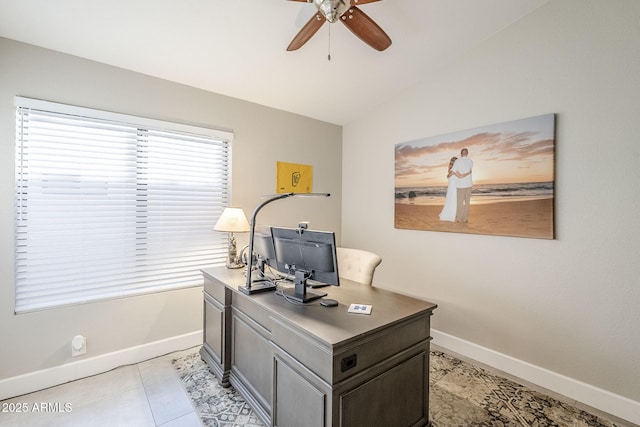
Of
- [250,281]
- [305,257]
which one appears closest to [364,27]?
[305,257]

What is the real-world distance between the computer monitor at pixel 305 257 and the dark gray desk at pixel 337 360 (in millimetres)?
130

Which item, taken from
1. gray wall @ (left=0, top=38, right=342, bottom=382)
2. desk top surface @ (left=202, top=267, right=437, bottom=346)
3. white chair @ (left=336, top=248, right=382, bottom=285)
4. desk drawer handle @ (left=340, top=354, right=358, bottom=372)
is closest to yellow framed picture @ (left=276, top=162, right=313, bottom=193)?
gray wall @ (left=0, top=38, right=342, bottom=382)

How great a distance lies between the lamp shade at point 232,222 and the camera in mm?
2609

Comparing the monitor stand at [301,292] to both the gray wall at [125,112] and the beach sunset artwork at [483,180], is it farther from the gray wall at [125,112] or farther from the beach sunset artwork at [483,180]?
the beach sunset artwork at [483,180]

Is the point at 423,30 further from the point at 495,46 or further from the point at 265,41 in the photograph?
the point at 265,41

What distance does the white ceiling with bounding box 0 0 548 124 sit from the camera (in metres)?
1.97

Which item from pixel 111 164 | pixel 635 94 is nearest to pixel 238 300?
pixel 111 164

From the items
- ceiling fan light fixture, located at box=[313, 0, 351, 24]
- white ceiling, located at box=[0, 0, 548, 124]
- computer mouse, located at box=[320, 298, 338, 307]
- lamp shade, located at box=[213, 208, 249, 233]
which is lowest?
computer mouse, located at box=[320, 298, 338, 307]

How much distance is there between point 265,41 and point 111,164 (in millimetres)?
1661

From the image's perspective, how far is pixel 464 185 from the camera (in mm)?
2730

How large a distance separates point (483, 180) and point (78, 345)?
145 inches

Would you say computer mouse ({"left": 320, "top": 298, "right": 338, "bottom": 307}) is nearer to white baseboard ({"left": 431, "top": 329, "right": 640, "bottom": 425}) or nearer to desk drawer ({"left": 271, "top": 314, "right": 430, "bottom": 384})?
desk drawer ({"left": 271, "top": 314, "right": 430, "bottom": 384})

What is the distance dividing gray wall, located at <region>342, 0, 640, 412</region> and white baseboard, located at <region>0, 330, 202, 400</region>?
8.43 ft

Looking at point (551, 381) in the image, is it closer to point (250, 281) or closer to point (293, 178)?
point (250, 281)
